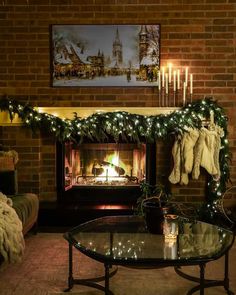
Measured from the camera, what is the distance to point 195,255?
8.01 feet

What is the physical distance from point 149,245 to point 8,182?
2.00 metres

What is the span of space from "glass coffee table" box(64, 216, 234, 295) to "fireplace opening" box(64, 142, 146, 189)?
1.64 metres

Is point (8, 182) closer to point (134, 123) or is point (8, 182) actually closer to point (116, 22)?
point (134, 123)

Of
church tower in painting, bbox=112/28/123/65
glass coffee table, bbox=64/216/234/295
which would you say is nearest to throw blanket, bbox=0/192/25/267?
glass coffee table, bbox=64/216/234/295

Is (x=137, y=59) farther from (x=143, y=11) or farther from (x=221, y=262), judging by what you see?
(x=221, y=262)

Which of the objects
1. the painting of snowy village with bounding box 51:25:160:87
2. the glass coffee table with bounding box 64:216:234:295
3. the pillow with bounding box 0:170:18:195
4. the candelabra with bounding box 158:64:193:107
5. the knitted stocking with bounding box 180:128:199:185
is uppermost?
the painting of snowy village with bounding box 51:25:160:87

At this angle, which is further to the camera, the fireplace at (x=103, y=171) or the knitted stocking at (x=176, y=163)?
the fireplace at (x=103, y=171)

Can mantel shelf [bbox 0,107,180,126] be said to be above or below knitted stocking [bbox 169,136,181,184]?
above

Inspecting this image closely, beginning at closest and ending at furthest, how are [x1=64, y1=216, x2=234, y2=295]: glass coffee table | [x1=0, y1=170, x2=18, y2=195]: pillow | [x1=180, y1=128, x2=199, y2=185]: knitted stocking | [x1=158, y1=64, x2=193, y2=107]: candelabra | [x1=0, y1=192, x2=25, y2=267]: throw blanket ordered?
1. [x1=64, y1=216, x2=234, y2=295]: glass coffee table
2. [x1=0, y1=192, x2=25, y2=267]: throw blanket
3. [x1=0, y1=170, x2=18, y2=195]: pillow
4. [x1=180, y1=128, x2=199, y2=185]: knitted stocking
5. [x1=158, y1=64, x2=193, y2=107]: candelabra

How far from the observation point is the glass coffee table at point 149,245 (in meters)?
2.38

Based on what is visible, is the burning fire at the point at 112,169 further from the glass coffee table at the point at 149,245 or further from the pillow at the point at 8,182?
the glass coffee table at the point at 149,245

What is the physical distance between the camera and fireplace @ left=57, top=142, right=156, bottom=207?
483cm

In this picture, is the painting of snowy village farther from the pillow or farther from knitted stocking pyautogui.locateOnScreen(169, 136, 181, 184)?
the pillow

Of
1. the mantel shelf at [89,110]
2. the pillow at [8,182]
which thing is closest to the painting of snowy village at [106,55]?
the mantel shelf at [89,110]
